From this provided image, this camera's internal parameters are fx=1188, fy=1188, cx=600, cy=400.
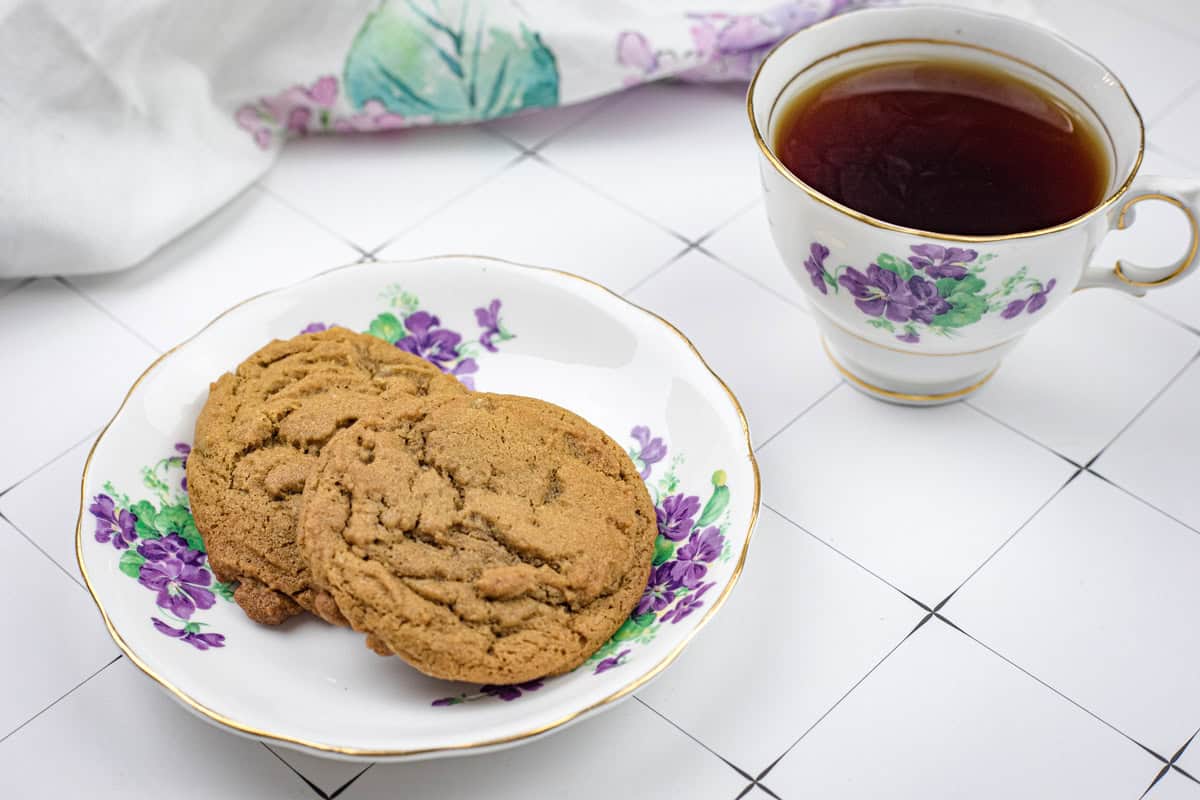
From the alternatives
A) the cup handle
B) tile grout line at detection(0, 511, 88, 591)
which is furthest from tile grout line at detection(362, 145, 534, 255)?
the cup handle

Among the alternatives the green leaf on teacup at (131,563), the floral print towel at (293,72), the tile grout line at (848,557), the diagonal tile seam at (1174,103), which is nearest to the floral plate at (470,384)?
the green leaf on teacup at (131,563)

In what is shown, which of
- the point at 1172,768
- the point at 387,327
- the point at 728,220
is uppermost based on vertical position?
the point at 387,327

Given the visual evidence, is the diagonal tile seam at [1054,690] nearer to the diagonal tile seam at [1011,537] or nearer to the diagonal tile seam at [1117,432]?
the diagonal tile seam at [1011,537]

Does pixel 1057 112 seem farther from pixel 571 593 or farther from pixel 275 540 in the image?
pixel 275 540

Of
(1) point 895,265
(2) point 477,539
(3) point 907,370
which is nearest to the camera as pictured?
(2) point 477,539

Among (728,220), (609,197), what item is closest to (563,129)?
(609,197)

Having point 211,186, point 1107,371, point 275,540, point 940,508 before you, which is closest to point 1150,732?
point 940,508

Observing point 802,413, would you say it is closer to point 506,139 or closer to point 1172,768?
point 1172,768

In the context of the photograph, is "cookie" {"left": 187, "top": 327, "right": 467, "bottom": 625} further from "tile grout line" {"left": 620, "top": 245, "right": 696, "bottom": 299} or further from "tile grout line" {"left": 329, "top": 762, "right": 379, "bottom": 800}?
"tile grout line" {"left": 620, "top": 245, "right": 696, "bottom": 299}
